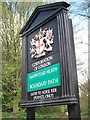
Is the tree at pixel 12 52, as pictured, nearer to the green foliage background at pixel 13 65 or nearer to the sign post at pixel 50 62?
the green foliage background at pixel 13 65

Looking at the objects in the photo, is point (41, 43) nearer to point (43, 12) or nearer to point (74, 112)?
point (43, 12)

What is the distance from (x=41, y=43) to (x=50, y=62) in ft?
1.29

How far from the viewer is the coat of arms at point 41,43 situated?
2846 millimetres

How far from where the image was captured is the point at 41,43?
3.01 m

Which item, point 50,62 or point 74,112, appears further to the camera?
point 50,62

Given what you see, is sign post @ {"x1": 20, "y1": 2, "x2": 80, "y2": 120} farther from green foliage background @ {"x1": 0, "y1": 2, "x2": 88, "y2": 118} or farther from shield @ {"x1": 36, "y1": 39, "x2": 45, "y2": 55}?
green foliage background @ {"x1": 0, "y1": 2, "x2": 88, "y2": 118}

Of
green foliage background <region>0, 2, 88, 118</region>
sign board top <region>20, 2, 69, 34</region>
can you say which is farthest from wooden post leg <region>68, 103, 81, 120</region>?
green foliage background <region>0, 2, 88, 118</region>

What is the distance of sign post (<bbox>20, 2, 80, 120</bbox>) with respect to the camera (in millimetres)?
2428

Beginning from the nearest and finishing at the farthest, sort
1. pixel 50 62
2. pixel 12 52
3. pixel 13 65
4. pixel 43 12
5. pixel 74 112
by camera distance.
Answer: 1. pixel 74 112
2. pixel 50 62
3. pixel 43 12
4. pixel 13 65
5. pixel 12 52

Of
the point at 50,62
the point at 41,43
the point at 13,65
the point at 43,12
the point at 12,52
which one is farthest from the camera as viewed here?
the point at 12,52

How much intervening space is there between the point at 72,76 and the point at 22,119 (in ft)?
15.7

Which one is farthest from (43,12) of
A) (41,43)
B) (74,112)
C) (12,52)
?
(12,52)

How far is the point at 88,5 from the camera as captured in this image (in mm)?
4703

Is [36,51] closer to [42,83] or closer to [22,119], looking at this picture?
[42,83]
